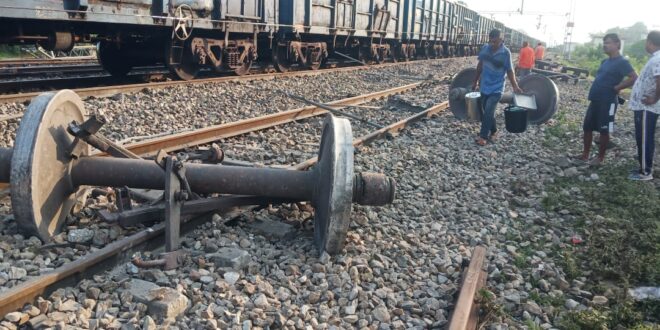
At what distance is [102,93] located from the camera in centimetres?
786

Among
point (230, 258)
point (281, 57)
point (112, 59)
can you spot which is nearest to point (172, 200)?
point (230, 258)

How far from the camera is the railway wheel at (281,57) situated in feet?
46.9

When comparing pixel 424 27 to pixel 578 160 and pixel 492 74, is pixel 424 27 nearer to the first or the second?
pixel 492 74

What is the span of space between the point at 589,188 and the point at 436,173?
1622 mm

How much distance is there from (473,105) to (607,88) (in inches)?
89.7

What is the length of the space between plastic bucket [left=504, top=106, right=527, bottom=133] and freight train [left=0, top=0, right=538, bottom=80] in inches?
235

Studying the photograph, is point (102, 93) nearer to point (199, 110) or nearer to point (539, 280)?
point (199, 110)

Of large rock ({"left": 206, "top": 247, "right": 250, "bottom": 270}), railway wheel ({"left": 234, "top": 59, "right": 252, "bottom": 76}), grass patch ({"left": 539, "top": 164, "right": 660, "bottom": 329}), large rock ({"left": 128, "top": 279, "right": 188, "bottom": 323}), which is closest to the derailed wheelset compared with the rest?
large rock ({"left": 206, "top": 247, "right": 250, "bottom": 270})

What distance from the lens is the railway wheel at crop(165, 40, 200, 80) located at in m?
10.2

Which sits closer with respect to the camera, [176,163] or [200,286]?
[200,286]

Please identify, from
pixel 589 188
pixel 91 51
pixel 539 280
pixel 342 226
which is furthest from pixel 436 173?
pixel 91 51

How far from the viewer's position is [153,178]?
3461 millimetres

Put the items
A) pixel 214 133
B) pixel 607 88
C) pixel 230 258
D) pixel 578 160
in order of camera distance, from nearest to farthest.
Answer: pixel 230 258
pixel 214 133
pixel 607 88
pixel 578 160

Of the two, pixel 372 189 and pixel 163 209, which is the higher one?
pixel 372 189
